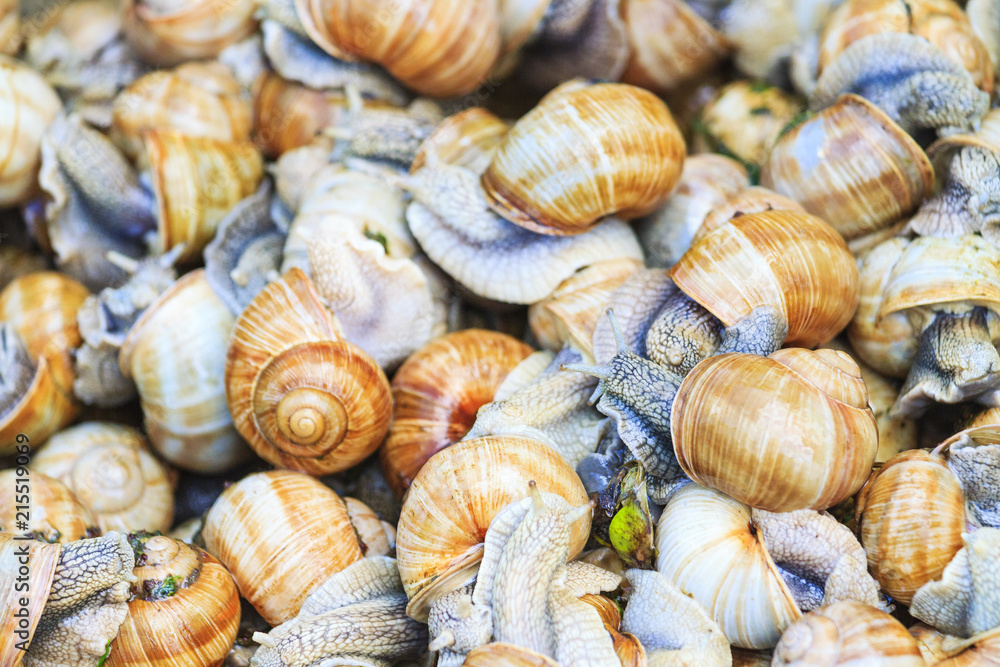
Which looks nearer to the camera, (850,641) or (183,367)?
(850,641)

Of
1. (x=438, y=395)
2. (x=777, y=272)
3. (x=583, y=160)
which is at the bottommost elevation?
(x=438, y=395)

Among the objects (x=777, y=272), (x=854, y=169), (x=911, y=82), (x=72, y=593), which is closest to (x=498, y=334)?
(x=777, y=272)

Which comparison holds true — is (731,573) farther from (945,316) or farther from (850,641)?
(945,316)

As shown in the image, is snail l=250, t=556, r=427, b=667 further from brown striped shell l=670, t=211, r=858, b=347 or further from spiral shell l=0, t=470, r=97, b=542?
brown striped shell l=670, t=211, r=858, b=347

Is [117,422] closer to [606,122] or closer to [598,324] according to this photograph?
[598,324]

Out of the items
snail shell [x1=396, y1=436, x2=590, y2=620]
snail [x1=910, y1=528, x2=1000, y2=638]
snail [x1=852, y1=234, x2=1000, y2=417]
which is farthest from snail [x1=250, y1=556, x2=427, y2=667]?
snail [x1=852, y1=234, x2=1000, y2=417]

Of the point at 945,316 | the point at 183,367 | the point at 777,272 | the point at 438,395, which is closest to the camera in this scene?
the point at 777,272
